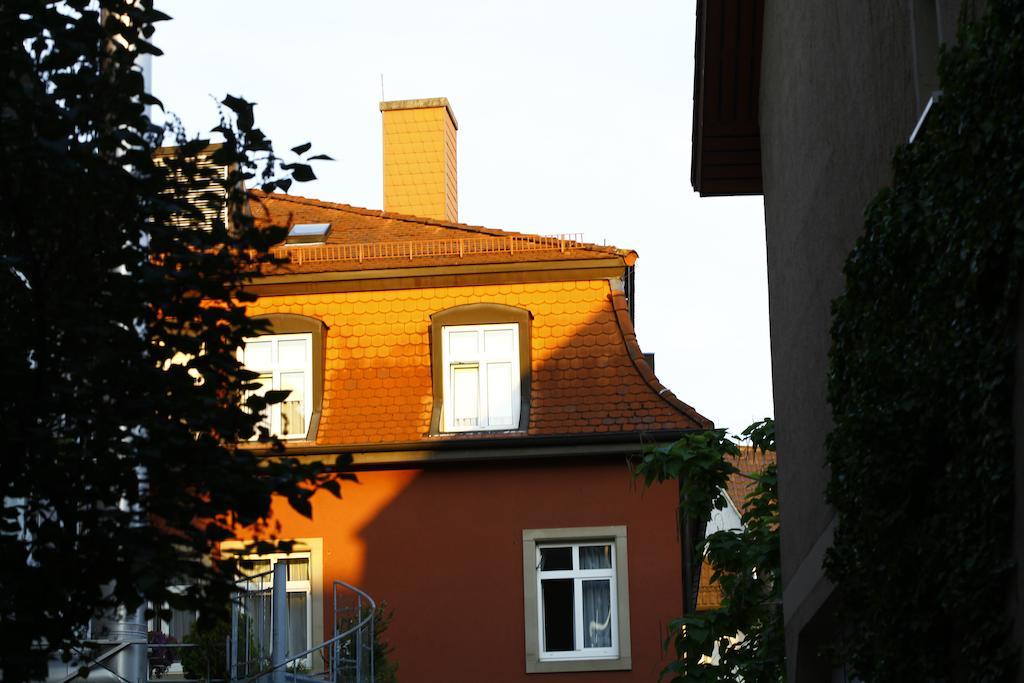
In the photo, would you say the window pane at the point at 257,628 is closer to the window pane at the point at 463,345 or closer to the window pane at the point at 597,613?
the window pane at the point at 597,613

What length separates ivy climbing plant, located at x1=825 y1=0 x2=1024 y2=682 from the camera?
217 inches

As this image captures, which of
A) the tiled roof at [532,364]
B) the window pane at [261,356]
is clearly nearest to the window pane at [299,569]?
the tiled roof at [532,364]

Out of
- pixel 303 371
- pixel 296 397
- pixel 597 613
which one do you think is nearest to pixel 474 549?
pixel 597 613

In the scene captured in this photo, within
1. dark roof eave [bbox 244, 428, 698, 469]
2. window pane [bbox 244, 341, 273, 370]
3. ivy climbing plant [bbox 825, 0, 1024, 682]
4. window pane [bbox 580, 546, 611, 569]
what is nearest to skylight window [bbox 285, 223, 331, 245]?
window pane [bbox 244, 341, 273, 370]

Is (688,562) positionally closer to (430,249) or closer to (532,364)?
(532,364)

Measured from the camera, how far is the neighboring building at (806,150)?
8.02 m

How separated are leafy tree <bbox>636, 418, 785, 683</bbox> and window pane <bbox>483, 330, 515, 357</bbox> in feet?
24.8

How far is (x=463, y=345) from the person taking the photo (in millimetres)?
21844

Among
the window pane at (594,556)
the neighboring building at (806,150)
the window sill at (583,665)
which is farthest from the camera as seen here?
the window pane at (594,556)

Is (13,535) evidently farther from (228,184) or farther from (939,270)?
(939,270)

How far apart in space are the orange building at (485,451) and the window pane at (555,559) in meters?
0.02

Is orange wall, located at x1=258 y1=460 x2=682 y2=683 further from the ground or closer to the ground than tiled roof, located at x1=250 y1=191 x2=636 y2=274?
closer to the ground

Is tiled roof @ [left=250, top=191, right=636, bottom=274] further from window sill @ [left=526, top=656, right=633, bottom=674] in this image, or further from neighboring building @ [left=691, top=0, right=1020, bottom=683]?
neighboring building @ [left=691, top=0, right=1020, bottom=683]

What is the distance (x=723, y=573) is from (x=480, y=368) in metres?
7.75
